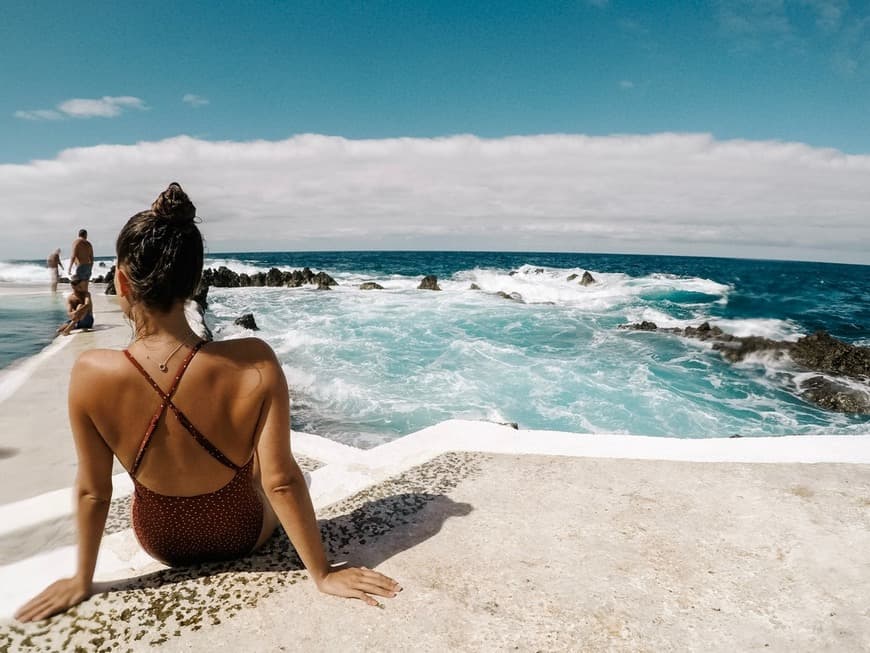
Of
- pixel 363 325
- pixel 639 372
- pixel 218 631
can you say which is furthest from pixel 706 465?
pixel 363 325

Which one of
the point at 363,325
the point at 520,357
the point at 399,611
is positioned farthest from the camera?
the point at 363,325

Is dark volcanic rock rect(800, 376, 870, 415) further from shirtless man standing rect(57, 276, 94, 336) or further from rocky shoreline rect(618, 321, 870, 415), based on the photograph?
shirtless man standing rect(57, 276, 94, 336)

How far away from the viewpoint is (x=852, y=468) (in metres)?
3.39

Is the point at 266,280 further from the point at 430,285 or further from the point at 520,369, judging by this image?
the point at 520,369

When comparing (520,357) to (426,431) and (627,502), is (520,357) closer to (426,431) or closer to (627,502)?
(426,431)

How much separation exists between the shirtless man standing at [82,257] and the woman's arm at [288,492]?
1021cm

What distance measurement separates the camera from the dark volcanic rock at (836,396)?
35.0 ft

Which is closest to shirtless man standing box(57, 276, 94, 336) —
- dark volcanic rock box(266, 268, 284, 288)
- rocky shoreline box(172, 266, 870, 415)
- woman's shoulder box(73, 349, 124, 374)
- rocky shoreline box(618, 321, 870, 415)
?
rocky shoreline box(172, 266, 870, 415)

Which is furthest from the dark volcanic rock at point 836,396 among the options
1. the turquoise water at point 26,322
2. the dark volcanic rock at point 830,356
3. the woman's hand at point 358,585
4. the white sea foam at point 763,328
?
the turquoise water at point 26,322

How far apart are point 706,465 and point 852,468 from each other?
956 mm

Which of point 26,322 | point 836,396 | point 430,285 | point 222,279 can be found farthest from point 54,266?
point 836,396

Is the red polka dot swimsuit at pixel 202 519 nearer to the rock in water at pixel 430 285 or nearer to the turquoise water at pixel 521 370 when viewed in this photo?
the turquoise water at pixel 521 370

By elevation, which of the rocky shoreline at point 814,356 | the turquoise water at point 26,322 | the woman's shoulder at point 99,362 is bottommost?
the rocky shoreline at point 814,356

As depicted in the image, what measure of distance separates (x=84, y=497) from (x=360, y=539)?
1249 mm
